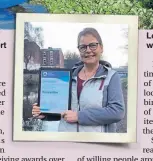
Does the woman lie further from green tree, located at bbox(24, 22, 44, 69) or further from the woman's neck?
green tree, located at bbox(24, 22, 44, 69)

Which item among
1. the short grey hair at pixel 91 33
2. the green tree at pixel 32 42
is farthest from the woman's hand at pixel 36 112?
the short grey hair at pixel 91 33

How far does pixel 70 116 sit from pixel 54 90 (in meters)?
0.09

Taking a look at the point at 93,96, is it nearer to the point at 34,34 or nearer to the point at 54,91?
the point at 54,91

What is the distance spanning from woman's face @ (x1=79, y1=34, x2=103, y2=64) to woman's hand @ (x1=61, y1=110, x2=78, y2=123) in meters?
0.16

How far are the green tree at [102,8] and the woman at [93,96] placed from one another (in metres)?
0.07

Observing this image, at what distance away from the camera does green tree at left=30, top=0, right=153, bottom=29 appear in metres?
1.19

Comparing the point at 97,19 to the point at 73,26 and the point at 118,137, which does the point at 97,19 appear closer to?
the point at 73,26

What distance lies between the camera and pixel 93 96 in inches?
46.5

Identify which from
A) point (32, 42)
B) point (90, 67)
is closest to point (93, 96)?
point (90, 67)

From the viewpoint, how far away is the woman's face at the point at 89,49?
1.18 meters

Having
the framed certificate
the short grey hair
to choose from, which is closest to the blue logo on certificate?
the framed certificate

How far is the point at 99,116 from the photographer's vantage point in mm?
1178

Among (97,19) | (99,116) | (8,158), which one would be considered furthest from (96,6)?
(8,158)

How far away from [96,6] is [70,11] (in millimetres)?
79
